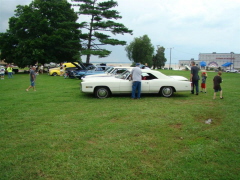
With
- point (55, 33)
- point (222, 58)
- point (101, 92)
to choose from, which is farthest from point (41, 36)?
point (222, 58)

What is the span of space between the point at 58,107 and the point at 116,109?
6.75 feet

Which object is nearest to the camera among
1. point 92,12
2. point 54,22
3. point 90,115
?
point 90,115

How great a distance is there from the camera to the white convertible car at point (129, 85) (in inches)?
389

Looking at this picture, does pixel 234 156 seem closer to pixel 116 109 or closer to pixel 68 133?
pixel 68 133

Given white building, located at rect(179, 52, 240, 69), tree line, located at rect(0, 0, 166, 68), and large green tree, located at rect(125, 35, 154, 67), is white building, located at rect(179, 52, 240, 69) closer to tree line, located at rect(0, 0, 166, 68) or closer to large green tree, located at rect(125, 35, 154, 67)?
large green tree, located at rect(125, 35, 154, 67)

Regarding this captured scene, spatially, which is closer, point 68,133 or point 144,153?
point 144,153

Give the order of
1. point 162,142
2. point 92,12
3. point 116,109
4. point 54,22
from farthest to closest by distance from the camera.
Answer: point 54,22
point 92,12
point 116,109
point 162,142

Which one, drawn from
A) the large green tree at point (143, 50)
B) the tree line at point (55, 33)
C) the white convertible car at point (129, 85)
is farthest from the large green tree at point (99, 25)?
the large green tree at point (143, 50)

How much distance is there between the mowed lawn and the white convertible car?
8.15 ft

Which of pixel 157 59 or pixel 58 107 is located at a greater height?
pixel 157 59

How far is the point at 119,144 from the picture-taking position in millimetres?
4461

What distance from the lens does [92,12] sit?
3053 cm

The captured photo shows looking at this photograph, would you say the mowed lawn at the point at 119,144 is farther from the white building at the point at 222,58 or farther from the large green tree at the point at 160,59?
the white building at the point at 222,58

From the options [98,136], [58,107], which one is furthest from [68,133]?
[58,107]
